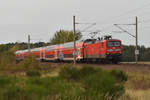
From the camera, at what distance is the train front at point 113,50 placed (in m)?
30.6

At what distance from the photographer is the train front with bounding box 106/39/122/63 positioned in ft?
101

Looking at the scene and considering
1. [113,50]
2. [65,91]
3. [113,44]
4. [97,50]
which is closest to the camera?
[65,91]

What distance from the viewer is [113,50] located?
31.1 meters

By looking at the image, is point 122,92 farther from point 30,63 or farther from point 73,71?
point 30,63

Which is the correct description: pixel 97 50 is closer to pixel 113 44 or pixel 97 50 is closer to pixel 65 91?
pixel 113 44

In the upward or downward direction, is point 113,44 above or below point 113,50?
above

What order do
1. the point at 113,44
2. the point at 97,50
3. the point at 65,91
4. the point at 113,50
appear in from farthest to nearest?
the point at 97,50 < the point at 113,44 < the point at 113,50 < the point at 65,91

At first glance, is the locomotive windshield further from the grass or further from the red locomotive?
the grass

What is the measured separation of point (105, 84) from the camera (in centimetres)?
1054

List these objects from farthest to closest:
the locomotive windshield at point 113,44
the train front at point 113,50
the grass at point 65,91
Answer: the locomotive windshield at point 113,44, the train front at point 113,50, the grass at point 65,91

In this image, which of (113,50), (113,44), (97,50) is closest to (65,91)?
(113,50)

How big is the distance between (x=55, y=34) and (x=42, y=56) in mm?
42310

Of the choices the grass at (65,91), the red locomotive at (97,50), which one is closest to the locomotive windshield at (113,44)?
the red locomotive at (97,50)

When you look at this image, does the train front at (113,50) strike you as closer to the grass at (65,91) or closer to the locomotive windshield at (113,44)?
the locomotive windshield at (113,44)
